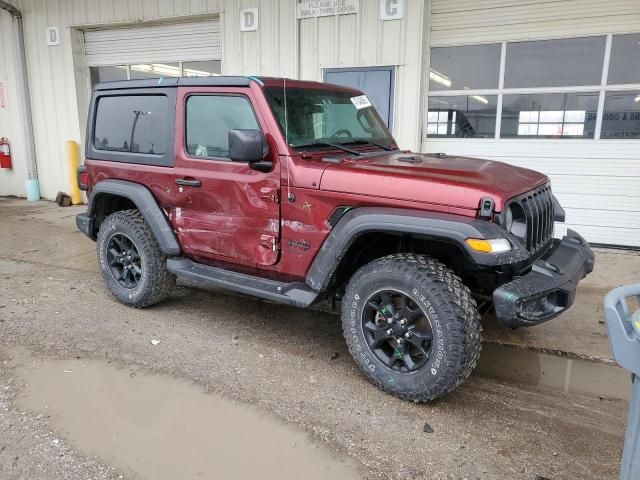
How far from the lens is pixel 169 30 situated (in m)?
9.09

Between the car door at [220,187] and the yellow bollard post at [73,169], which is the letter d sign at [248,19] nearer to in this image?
the yellow bollard post at [73,169]

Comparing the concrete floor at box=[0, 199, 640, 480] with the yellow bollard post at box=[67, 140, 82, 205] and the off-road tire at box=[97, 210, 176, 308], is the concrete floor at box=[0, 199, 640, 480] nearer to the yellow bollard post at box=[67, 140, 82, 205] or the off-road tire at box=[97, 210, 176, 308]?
the off-road tire at box=[97, 210, 176, 308]

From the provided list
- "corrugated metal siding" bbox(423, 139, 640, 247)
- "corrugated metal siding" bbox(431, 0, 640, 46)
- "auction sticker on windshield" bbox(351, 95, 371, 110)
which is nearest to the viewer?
"auction sticker on windshield" bbox(351, 95, 371, 110)

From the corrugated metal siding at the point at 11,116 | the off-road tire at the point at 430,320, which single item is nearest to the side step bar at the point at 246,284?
the off-road tire at the point at 430,320

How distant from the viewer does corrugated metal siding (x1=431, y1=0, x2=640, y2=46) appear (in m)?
6.19

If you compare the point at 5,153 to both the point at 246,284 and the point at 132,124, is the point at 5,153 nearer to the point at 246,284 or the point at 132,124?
the point at 132,124

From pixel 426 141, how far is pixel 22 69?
818cm

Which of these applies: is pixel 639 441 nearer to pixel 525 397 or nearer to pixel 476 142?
pixel 525 397

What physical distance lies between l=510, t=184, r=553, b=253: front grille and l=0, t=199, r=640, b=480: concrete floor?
987 mm

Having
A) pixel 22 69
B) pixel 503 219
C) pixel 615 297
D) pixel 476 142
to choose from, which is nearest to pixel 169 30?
pixel 22 69

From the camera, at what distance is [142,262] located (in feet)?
14.1

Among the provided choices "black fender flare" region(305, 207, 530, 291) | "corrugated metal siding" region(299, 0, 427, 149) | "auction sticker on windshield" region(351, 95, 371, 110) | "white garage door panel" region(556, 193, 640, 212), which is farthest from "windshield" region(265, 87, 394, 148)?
"white garage door panel" region(556, 193, 640, 212)

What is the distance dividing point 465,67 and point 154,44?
18.7 ft

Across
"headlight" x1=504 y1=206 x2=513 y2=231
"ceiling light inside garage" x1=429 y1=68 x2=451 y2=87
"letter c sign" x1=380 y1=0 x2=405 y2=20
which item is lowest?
"headlight" x1=504 y1=206 x2=513 y2=231
